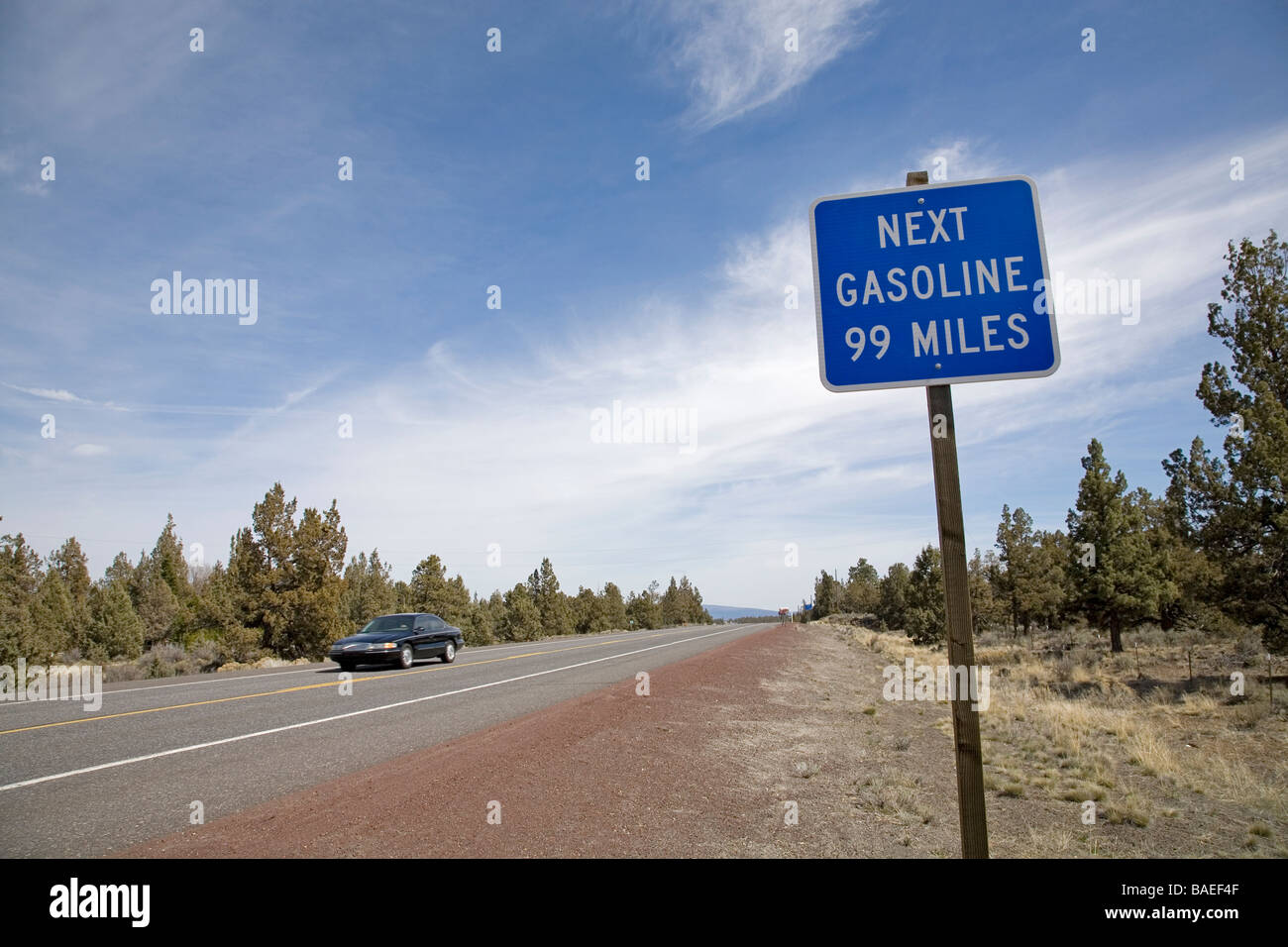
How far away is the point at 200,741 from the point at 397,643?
34.4 feet

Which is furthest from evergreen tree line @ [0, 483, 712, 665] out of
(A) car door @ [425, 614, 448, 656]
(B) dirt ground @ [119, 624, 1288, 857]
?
(B) dirt ground @ [119, 624, 1288, 857]

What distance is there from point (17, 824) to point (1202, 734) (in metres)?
24.3

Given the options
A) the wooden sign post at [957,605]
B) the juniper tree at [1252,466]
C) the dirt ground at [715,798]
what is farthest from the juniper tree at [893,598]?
the wooden sign post at [957,605]

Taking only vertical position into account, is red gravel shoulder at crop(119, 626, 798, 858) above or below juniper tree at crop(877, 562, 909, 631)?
above

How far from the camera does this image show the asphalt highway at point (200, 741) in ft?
17.8

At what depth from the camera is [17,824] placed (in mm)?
5184

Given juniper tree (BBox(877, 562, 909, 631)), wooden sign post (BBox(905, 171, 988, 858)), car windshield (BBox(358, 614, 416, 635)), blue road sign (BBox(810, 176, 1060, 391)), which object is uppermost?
blue road sign (BBox(810, 176, 1060, 391))

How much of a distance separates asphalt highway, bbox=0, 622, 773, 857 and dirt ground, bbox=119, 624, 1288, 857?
1.91ft

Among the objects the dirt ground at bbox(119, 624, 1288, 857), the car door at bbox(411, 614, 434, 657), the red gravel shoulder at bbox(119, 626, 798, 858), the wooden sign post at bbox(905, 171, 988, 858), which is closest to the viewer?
the wooden sign post at bbox(905, 171, 988, 858)

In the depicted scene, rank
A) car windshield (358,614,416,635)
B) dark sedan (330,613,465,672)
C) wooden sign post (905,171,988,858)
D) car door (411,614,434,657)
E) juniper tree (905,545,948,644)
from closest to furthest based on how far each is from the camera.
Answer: wooden sign post (905,171,988,858), dark sedan (330,613,465,672), car windshield (358,614,416,635), car door (411,614,434,657), juniper tree (905,545,948,644)

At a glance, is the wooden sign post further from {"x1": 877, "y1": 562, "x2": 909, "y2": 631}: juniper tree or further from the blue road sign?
{"x1": 877, "y1": 562, "x2": 909, "y2": 631}: juniper tree

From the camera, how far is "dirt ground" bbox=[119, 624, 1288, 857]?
204 inches

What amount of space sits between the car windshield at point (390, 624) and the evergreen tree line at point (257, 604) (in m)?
16.0
